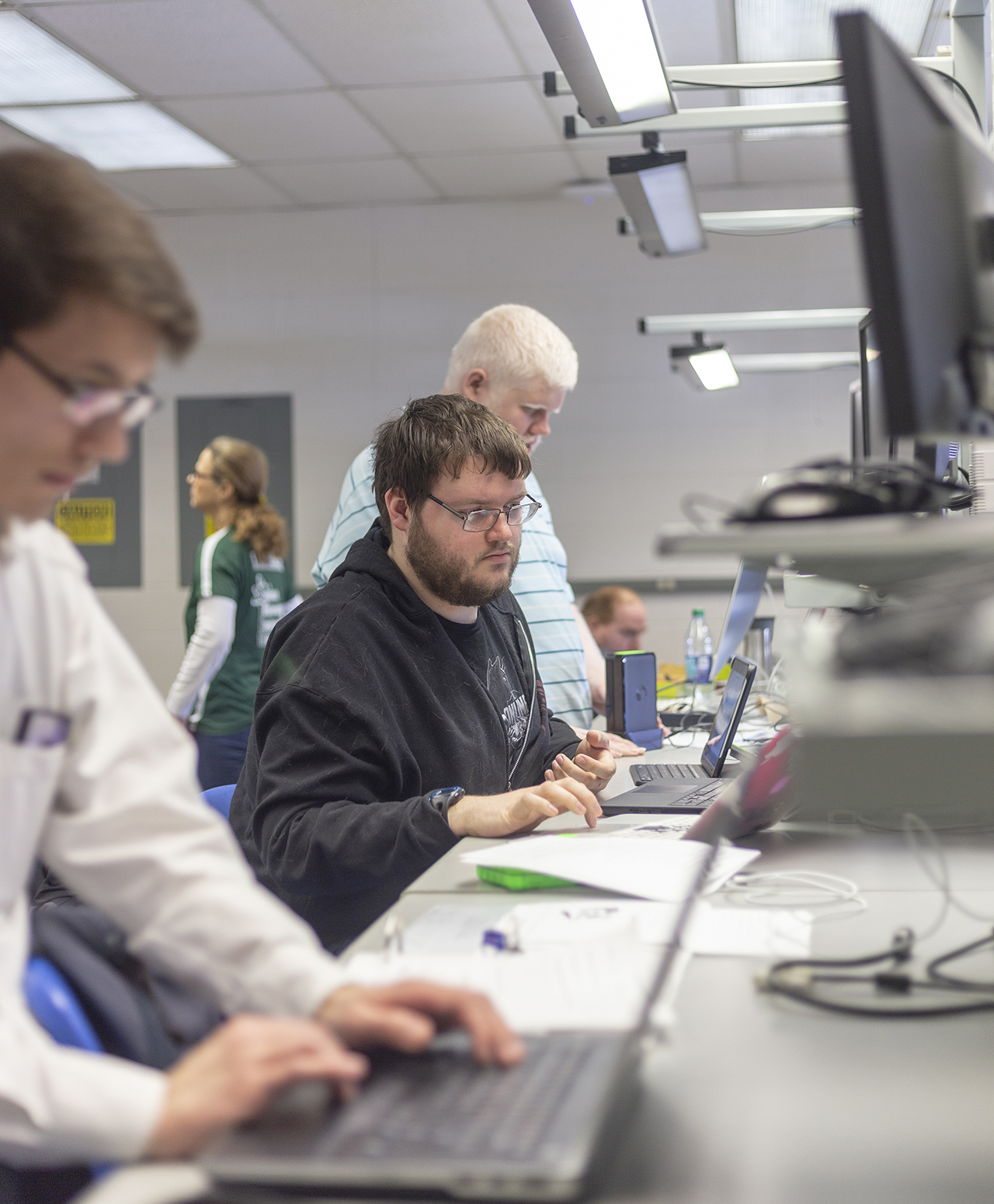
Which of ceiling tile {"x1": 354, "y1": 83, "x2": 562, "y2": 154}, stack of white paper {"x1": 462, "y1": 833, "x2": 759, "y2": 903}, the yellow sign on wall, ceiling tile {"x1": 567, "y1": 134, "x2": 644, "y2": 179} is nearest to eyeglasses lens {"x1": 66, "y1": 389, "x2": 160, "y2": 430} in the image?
stack of white paper {"x1": 462, "y1": 833, "x2": 759, "y2": 903}

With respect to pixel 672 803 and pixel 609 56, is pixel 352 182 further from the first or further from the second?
pixel 672 803

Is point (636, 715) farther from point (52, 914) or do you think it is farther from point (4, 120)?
point (4, 120)

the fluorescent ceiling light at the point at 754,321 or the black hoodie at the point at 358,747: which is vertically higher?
the fluorescent ceiling light at the point at 754,321

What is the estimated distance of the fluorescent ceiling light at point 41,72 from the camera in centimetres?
358

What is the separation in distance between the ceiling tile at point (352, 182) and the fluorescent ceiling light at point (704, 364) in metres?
1.70

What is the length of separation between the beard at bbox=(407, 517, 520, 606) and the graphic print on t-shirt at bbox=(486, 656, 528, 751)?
0.16 metres

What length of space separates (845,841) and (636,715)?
106cm

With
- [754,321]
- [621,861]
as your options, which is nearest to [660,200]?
[754,321]

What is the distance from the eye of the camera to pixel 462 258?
5.24 meters

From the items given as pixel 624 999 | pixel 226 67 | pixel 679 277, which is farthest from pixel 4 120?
pixel 624 999

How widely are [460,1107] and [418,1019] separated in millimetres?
90

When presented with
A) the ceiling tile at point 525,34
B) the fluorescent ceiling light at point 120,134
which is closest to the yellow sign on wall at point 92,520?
the fluorescent ceiling light at point 120,134

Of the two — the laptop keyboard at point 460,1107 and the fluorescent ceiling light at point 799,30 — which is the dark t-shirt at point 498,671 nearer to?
the laptop keyboard at point 460,1107

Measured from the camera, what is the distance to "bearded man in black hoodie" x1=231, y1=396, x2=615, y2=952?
1435mm
